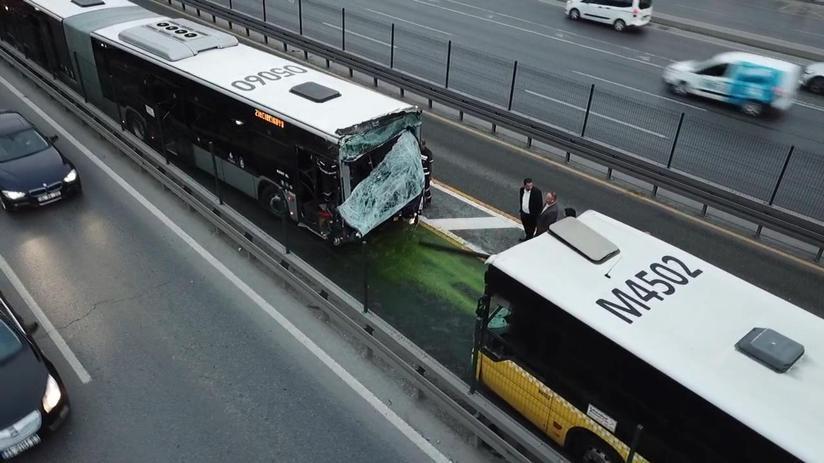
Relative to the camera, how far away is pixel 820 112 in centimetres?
2141

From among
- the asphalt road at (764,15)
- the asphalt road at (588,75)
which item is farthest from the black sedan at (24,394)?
the asphalt road at (764,15)

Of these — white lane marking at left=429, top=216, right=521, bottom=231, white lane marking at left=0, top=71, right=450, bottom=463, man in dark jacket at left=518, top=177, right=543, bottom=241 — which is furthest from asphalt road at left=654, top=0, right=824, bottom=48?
white lane marking at left=0, top=71, right=450, bottom=463

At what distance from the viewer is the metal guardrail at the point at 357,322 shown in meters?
7.74

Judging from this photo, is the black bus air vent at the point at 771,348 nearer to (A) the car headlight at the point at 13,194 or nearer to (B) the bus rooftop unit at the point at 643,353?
(B) the bus rooftop unit at the point at 643,353

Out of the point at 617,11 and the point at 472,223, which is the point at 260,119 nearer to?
the point at 472,223

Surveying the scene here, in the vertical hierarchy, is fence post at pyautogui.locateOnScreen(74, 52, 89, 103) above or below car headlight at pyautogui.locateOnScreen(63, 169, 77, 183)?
above

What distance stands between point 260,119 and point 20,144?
5.88 metres

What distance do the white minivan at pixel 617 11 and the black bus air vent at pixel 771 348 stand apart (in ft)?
85.5

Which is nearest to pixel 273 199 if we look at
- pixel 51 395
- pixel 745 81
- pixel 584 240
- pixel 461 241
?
pixel 461 241

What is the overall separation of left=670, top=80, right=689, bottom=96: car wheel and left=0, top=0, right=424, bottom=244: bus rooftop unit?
13.9 meters

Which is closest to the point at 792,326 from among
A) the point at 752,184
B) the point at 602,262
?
the point at 602,262

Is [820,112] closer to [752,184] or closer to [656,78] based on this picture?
[656,78]

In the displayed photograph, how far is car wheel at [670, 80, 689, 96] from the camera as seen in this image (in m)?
21.6

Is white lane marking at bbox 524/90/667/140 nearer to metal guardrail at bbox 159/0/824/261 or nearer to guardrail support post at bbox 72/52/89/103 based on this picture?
metal guardrail at bbox 159/0/824/261
